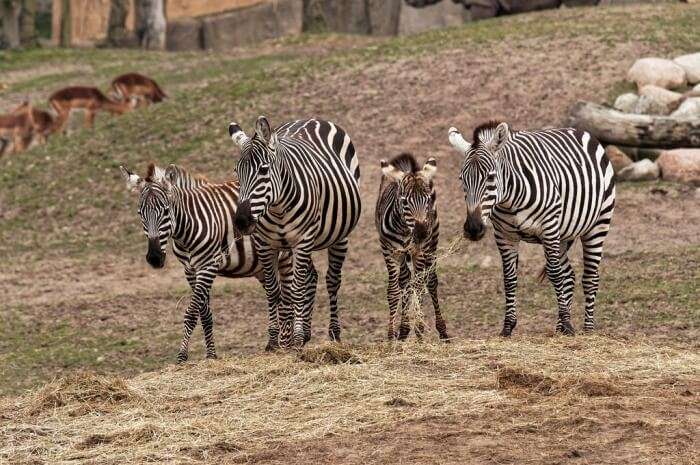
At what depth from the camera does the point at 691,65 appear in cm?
2222

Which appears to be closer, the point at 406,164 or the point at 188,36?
the point at 406,164

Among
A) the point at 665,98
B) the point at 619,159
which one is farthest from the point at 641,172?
the point at 665,98

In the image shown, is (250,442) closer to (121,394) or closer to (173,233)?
(121,394)

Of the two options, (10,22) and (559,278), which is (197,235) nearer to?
(559,278)

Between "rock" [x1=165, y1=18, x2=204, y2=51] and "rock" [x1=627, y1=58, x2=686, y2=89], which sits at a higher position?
"rock" [x1=165, y1=18, x2=204, y2=51]

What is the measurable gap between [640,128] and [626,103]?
4.36 ft

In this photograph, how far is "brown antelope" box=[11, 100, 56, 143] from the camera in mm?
26688

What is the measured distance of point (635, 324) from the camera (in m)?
14.2

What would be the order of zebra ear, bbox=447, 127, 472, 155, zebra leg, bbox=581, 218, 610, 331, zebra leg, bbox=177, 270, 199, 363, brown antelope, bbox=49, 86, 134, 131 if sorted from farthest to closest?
brown antelope, bbox=49, 86, 134, 131
zebra leg, bbox=581, 218, 610, 331
zebra leg, bbox=177, 270, 199, 363
zebra ear, bbox=447, 127, 472, 155

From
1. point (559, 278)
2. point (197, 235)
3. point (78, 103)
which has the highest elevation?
point (78, 103)

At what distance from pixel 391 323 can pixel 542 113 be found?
889 cm

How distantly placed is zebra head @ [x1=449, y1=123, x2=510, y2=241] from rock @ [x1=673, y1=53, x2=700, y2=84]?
10109mm

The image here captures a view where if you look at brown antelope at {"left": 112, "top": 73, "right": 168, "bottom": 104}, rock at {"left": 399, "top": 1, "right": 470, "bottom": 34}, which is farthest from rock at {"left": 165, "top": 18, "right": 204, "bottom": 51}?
brown antelope at {"left": 112, "top": 73, "right": 168, "bottom": 104}

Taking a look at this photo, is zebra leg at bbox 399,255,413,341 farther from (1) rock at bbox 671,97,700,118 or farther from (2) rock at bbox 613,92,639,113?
(2) rock at bbox 613,92,639,113
